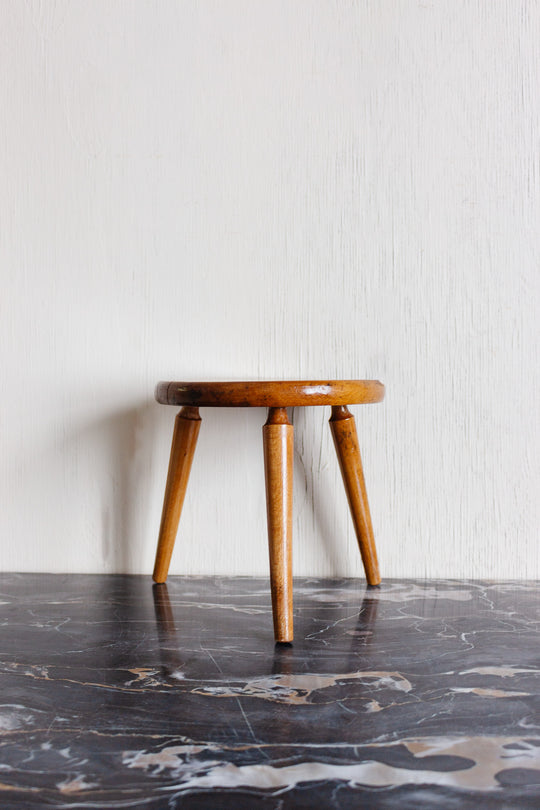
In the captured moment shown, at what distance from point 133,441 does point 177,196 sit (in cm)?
38

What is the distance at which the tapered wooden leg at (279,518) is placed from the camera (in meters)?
0.80

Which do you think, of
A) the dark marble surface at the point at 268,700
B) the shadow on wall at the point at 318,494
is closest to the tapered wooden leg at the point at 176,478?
the dark marble surface at the point at 268,700

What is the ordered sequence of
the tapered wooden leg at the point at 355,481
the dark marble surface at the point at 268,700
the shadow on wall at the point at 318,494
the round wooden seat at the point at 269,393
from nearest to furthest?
1. the dark marble surface at the point at 268,700
2. the round wooden seat at the point at 269,393
3. the tapered wooden leg at the point at 355,481
4. the shadow on wall at the point at 318,494

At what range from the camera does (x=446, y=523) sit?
1070 millimetres

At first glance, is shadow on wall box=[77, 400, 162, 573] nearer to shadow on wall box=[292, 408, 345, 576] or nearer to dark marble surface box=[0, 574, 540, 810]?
dark marble surface box=[0, 574, 540, 810]

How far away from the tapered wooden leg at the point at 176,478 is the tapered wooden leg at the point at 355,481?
194 mm

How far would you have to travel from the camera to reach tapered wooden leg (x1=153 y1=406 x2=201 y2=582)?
992 millimetres

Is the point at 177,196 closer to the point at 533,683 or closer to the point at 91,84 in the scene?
the point at 91,84

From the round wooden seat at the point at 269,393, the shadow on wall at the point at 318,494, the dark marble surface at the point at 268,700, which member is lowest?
the dark marble surface at the point at 268,700

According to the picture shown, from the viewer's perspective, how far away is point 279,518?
0.80 meters

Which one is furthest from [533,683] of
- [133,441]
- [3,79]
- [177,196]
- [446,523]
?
[3,79]

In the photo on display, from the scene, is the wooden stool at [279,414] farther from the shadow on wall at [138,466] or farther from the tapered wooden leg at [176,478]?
the shadow on wall at [138,466]

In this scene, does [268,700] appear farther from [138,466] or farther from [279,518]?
[138,466]

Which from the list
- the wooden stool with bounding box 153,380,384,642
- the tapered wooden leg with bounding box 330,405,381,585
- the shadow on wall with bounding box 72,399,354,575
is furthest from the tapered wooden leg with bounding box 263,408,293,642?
the shadow on wall with bounding box 72,399,354,575
